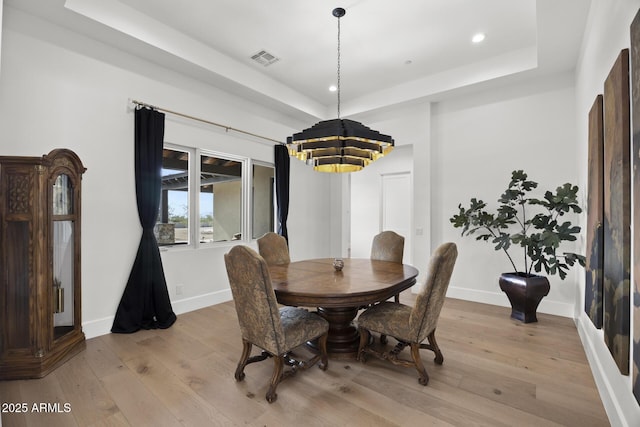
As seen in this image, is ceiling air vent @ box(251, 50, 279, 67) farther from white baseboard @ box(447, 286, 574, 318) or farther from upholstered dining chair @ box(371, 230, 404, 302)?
white baseboard @ box(447, 286, 574, 318)

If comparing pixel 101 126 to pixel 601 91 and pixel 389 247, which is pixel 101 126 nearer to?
pixel 389 247

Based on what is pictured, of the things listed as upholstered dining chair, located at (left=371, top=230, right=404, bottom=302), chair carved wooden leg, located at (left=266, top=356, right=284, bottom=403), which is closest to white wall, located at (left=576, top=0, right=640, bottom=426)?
upholstered dining chair, located at (left=371, top=230, right=404, bottom=302)

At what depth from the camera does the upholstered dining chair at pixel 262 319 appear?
186 centimetres

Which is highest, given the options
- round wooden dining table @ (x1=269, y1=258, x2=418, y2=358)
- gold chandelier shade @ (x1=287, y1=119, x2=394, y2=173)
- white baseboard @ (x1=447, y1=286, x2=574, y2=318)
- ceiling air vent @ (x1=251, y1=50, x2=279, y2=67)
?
ceiling air vent @ (x1=251, y1=50, x2=279, y2=67)

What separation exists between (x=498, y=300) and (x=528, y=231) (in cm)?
99

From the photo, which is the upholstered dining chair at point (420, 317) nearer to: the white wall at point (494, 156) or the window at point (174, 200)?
the white wall at point (494, 156)

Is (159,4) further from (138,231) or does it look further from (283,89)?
(138,231)

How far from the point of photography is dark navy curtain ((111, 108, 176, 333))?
3115mm

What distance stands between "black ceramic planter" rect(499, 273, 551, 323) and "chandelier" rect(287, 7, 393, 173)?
7.03 feet

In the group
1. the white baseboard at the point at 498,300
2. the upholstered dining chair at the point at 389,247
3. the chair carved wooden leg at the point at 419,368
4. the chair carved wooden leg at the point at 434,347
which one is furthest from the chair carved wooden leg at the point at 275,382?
the white baseboard at the point at 498,300

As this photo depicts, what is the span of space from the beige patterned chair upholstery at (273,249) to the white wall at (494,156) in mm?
2398

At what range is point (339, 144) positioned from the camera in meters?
2.55

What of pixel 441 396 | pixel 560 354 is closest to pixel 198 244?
pixel 441 396

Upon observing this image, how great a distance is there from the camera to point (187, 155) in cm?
379
